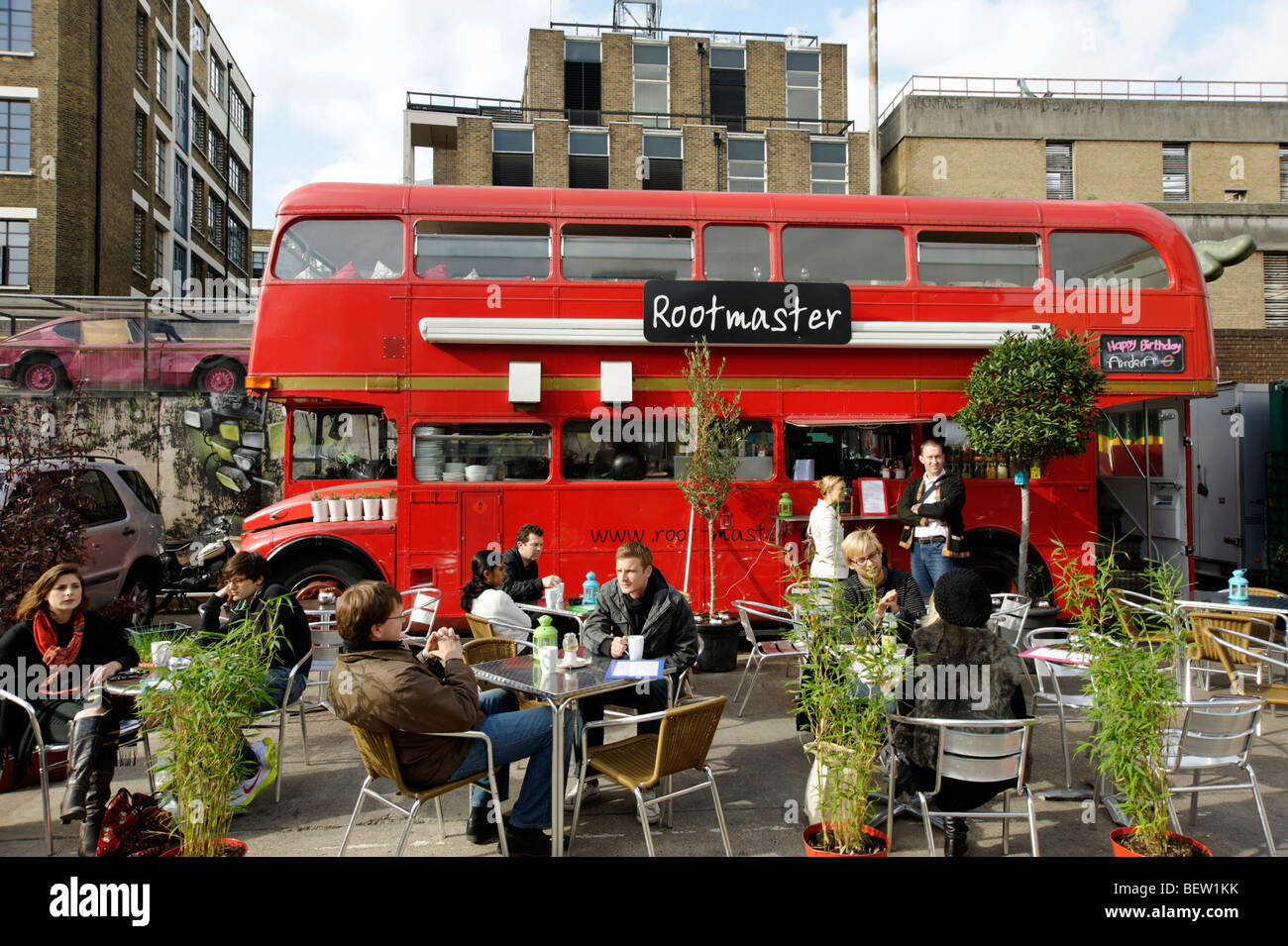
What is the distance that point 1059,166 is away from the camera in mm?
23719

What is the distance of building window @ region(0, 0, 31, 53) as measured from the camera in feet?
63.0

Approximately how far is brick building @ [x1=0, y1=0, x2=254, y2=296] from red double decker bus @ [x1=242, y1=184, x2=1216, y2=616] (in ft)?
54.8

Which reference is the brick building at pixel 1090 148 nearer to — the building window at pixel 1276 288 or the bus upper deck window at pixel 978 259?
the building window at pixel 1276 288

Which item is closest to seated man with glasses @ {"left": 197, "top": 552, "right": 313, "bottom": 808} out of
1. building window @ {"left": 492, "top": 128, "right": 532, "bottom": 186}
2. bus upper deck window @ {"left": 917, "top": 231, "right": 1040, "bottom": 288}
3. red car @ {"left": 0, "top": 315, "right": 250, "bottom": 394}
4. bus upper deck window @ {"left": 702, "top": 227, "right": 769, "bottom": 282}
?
bus upper deck window @ {"left": 702, "top": 227, "right": 769, "bottom": 282}

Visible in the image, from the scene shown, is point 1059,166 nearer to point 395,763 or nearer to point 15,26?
point 395,763

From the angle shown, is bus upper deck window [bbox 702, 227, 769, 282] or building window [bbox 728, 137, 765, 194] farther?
building window [bbox 728, 137, 765, 194]

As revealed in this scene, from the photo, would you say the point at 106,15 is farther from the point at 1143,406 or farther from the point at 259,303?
the point at 1143,406

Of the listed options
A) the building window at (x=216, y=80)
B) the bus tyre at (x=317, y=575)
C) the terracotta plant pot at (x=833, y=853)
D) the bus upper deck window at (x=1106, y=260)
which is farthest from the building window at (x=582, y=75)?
the terracotta plant pot at (x=833, y=853)

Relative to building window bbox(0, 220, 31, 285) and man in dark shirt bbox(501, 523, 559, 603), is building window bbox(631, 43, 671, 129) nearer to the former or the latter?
building window bbox(0, 220, 31, 285)

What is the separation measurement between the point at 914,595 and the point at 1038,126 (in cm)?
2388

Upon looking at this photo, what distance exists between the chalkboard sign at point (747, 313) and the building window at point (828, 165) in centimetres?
2190

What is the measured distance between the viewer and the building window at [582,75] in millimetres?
28156
